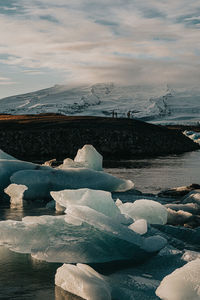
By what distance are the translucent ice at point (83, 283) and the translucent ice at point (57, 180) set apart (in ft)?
27.9

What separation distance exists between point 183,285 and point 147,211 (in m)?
4.74

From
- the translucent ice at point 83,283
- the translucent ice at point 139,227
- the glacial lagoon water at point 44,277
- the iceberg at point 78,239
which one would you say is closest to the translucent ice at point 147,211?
the translucent ice at point 139,227

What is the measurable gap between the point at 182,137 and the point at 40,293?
44970mm

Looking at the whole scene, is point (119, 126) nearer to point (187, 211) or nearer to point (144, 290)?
point (187, 211)

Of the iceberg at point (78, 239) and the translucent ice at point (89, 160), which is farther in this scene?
the translucent ice at point (89, 160)

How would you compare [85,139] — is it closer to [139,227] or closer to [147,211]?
[147,211]

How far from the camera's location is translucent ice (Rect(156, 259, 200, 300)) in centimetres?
583

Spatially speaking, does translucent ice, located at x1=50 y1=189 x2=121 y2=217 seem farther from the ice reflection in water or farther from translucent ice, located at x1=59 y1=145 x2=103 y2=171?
translucent ice, located at x1=59 y1=145 x2=103 y2=171

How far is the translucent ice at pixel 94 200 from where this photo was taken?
9.48 metres

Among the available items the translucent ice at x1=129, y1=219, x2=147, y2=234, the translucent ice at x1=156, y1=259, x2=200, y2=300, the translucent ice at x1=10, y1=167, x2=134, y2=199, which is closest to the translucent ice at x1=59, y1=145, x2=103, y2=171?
the translucent ice at x1=10, y1=167, x2=134, y2=199

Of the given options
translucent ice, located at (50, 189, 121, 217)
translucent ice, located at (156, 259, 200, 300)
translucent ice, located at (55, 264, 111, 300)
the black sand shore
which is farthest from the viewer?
the black sand shore

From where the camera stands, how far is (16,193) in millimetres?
14148

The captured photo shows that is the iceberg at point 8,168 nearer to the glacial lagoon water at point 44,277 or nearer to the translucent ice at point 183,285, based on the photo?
the glacial lagoon water at point 44,277

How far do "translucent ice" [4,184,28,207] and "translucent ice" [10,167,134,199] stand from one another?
28.9 inches
